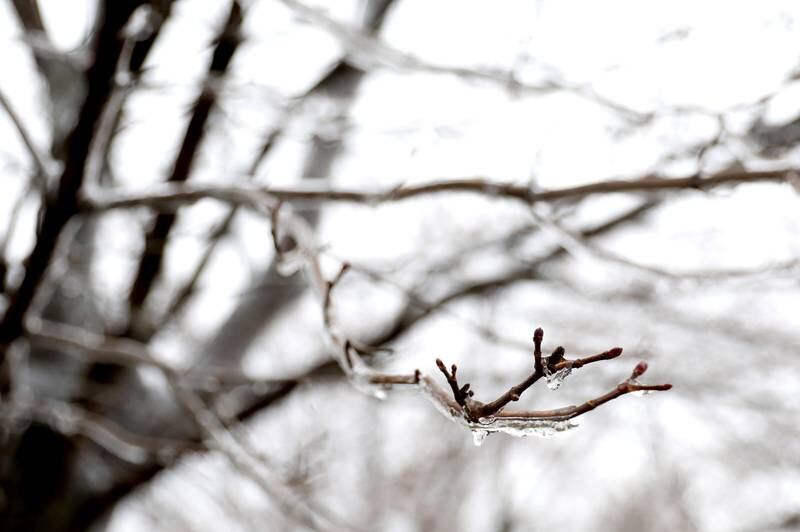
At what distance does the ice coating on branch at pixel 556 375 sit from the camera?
81 cm

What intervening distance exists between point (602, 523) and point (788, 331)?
8.41m

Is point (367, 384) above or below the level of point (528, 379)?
below

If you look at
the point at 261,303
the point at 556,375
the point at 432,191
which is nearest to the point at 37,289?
the point at 432,191

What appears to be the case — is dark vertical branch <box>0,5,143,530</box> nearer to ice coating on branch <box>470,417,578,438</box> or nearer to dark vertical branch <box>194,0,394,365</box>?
dark vertical branch <box>194,0,394,365</box>

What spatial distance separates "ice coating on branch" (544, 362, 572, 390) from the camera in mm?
808

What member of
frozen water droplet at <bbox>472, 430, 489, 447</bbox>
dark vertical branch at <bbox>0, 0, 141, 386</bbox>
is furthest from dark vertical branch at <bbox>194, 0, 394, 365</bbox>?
frozen water droplet at <bbox>472, 430, 489, 447</bbox>

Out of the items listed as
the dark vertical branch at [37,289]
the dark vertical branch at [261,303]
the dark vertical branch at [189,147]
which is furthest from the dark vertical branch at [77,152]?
the dark vertical branch at [261,303]

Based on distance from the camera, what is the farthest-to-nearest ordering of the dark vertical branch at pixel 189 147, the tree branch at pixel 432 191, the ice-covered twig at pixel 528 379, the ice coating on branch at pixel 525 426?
the dark vertical branch at pixel 189 147, the tree branch at pixel 432 191, the ice coating on branch at pixel 525 426, the ice-covered twig at pixel 528 379

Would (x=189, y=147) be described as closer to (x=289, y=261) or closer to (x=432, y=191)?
(x=289, y=261)

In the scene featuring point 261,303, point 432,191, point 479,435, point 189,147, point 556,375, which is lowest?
point 261,303

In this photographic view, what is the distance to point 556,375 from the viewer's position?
2.71 ft

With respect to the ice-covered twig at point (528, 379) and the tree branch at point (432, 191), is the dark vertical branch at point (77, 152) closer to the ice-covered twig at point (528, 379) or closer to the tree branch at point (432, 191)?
the tree branch at point (432, 191)

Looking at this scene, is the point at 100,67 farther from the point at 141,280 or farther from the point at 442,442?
the point at 442,442

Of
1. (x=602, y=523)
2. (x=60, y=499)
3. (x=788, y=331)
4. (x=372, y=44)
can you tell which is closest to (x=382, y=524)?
(x=602, y=523)
